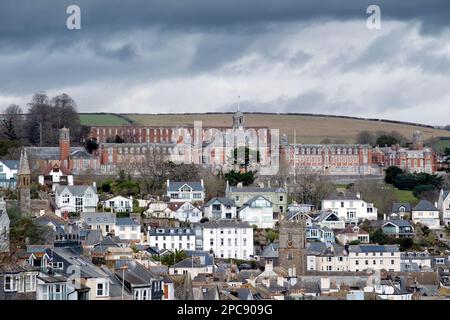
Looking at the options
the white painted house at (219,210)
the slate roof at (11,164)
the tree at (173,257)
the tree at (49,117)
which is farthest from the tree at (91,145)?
the tree at (173,257)

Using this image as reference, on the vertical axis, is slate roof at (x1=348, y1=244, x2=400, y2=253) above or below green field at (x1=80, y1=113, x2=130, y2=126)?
below

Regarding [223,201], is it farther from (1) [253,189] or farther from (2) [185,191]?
(2) [185,191]

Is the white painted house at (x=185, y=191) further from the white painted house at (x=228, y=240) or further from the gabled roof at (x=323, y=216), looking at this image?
the white painted house at (x=228, y=240)

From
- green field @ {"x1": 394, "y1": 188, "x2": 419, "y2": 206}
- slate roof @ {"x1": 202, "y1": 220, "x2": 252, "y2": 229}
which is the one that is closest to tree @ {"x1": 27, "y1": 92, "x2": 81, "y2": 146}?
green field @ {"x1": 394, "y1": 188, "x2": 419, "y2": 206}

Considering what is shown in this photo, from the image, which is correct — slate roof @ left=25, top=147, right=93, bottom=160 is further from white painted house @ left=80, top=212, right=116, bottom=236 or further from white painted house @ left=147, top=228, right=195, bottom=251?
white painted house @ left=147, top=228, right=195, bottom=251
